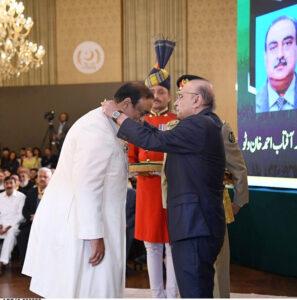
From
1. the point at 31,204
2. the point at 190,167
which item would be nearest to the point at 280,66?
the point at 31,204

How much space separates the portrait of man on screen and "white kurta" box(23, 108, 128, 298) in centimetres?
303

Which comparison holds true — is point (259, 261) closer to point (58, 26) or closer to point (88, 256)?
point (88, 256)

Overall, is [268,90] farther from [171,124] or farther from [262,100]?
[171,124]

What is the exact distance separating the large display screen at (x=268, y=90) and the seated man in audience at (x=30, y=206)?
2.09m

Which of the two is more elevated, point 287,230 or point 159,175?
point 159,175

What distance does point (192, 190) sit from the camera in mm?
2299

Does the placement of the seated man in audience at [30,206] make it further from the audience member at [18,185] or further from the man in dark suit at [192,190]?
the man in dark suit at [192,190]

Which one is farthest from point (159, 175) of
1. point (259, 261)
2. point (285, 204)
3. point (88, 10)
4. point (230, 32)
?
point (88, 10)

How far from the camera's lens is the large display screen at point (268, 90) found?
502 centimetres

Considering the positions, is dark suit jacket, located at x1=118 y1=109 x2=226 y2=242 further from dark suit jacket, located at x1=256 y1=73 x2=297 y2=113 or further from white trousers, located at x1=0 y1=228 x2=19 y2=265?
white trousers, located at x1=0 y1=228 x2=19 y2=265

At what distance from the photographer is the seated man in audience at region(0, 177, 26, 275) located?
5.85m

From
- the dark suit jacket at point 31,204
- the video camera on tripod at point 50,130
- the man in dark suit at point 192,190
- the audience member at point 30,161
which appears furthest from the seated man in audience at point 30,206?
the video camera on tripod at point 50,130

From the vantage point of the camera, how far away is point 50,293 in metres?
2.26

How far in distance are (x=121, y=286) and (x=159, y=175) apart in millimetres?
1226
